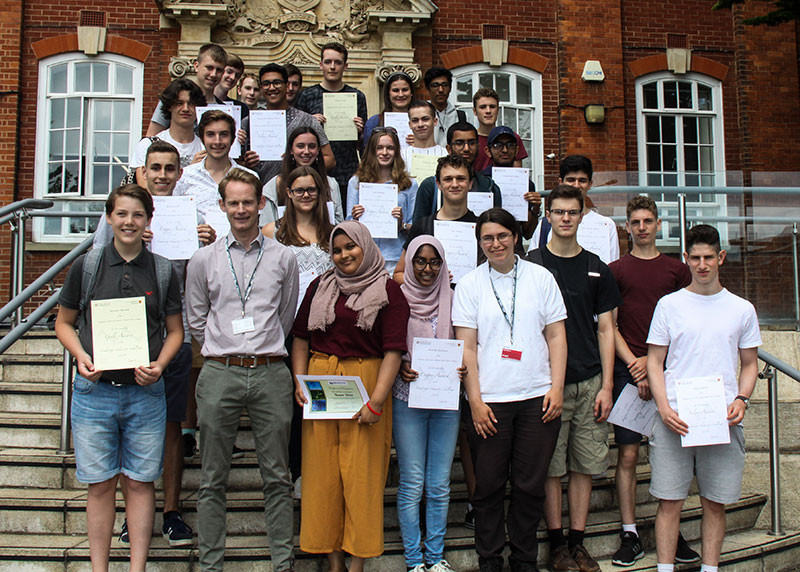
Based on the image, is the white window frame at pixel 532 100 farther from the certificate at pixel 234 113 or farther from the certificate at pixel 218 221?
the certificate at pixel 218 221

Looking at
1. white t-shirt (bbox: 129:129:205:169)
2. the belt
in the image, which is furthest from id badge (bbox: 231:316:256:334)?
white t-shirt (bbox: 129:129:205:169)

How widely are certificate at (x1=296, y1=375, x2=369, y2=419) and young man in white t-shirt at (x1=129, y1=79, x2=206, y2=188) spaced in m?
2.14

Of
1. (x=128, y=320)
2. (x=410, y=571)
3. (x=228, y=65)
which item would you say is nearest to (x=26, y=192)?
(x=228, y=65)

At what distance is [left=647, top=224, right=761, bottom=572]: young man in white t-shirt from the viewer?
413 cm

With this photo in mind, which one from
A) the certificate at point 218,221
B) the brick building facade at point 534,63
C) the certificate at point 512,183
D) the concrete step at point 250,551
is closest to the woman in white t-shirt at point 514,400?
the concrete step at point 250,551

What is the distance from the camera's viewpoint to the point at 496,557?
13.3 feet

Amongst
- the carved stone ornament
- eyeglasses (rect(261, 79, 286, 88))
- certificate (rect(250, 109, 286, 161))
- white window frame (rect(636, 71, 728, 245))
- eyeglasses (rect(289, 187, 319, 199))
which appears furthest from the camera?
white window frame (rect(636, 71, 728, 245))

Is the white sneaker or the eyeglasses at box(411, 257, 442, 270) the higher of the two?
the eyeglasses at box(411, 257, 442, 270)

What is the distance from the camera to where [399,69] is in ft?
33.6

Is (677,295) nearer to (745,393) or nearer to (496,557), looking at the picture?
(745,393)

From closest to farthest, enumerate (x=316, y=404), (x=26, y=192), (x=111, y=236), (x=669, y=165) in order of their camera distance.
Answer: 1. (x=316, y=404)
2. (x=111, y=236)
3. (x=26, y=192)
4. (x=669, y=165)

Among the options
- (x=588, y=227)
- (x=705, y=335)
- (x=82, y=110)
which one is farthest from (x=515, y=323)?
(x=82, y=110)

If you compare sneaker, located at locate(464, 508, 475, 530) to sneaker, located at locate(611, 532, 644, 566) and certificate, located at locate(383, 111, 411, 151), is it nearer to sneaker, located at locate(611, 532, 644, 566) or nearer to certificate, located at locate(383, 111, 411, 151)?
sneaker, located at locate(611, 532, 644, 566)

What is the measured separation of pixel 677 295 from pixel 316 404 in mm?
2197
